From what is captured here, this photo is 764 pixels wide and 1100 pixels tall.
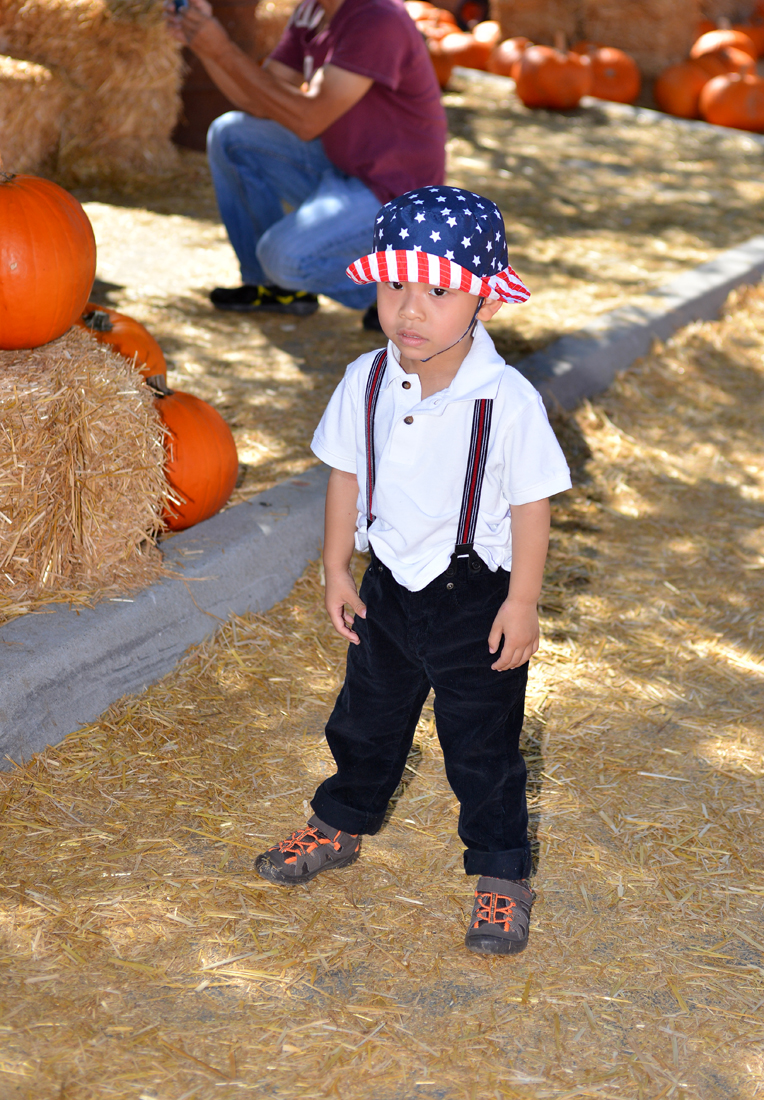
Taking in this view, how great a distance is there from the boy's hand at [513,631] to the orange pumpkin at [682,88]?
1200cm

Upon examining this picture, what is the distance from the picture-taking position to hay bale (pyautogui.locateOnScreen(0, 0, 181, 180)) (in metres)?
7.81

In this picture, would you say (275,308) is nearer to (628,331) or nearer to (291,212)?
(291,212)

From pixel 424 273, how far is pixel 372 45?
131 inches

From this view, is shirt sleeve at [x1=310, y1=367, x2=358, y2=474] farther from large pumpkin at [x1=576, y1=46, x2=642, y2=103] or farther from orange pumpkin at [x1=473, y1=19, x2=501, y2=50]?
orange pumpkin at [x1=473, y1=19, x2=501, y2=50]

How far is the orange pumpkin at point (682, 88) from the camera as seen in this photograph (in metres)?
12.5

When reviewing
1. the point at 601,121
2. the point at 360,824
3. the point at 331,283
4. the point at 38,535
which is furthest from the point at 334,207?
the point at 601,121

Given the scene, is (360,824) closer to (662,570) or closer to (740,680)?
(740,680)

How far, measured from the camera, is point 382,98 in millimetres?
5168

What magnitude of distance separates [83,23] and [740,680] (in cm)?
701

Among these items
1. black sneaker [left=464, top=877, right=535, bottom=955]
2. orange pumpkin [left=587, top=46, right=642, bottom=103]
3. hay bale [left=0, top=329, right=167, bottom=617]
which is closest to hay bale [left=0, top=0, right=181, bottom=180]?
hay bale [left=0, top=329, right=167, bottom=617]

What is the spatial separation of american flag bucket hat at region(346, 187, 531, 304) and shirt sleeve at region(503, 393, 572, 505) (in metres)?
0.26

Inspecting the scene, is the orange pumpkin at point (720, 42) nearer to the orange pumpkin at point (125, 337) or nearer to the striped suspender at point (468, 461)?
the orange pumpkin at point (125, 337)

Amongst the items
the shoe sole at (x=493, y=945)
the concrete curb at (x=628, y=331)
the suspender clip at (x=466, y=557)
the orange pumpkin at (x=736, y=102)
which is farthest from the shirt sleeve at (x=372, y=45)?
the orange pumpkin at (x=736, y=102)

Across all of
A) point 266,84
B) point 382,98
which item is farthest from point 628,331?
point 266,84
